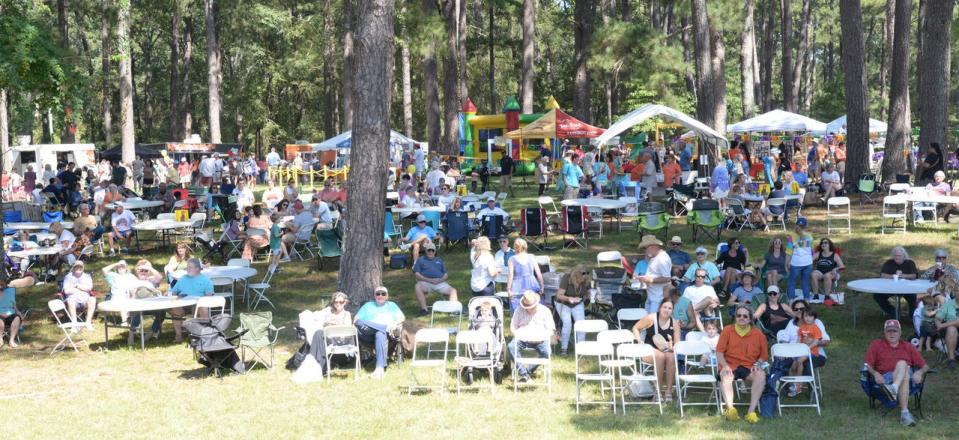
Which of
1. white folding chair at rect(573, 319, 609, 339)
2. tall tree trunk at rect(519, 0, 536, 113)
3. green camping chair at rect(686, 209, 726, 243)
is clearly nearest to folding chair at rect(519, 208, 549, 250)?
green camping chair at rect(686, 209, 726, 243)

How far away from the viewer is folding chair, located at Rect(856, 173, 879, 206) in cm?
1845

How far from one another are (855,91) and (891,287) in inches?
387

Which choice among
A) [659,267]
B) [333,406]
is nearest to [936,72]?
[659,267]

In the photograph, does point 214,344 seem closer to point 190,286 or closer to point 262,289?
point 190,286

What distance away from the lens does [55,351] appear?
37.6 ft

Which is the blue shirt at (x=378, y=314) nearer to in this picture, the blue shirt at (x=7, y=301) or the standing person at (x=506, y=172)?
the blue shirt at (x=7, y=301)

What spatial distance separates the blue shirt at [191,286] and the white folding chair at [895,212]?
10.3 metres

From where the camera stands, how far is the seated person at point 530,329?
9359 millimetres

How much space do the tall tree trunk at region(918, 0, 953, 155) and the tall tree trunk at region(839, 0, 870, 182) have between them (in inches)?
43.2

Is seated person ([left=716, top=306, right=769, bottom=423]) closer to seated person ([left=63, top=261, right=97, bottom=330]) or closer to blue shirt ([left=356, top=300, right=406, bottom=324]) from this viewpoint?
blue shirt ([left=356, top=300, right=406, bottom=324])

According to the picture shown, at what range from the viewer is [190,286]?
38.2 ft

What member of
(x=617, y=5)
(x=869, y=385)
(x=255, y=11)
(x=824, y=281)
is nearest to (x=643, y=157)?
(x=824, y=281)

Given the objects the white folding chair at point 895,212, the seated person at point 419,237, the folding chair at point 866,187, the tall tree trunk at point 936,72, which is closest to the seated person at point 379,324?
the seated person at point 419,237

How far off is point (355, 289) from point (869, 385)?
5738 mm
